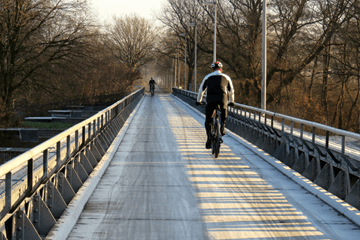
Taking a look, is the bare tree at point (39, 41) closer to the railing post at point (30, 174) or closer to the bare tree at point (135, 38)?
the railing post at point (30, 174)

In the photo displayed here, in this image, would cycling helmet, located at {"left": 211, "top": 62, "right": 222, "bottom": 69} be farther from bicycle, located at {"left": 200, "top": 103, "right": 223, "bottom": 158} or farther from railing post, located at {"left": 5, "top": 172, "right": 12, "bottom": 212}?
railing post, located at {"left": 5, "top": 172, "right": 12, "bottom": 212}

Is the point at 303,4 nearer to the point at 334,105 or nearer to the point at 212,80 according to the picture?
the point at 334,105

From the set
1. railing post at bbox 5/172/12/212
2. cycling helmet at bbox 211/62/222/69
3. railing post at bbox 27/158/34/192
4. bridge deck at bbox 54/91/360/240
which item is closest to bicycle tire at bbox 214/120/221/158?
bridge deck at bbox 54/91/360/240

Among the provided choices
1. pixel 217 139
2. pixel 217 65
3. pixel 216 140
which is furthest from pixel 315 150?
pixel 217 65

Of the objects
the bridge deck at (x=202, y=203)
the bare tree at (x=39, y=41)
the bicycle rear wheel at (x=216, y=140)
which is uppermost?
the bare tree at (x=39, y=41)

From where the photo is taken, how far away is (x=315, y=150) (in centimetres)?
927

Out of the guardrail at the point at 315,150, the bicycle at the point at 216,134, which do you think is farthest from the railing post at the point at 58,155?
the bicycle at the point at 216,134

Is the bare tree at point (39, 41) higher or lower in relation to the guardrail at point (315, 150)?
higher

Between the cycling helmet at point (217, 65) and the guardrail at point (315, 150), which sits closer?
the guardrail at point (315, 150)

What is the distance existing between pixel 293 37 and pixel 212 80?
2654cm

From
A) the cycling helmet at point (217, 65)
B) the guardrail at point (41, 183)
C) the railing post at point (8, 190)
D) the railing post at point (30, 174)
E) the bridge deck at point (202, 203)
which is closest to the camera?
the railing post at point (8, 190)

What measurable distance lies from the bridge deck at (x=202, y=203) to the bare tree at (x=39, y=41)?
55.4 feet

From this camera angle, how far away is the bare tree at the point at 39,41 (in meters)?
27.1

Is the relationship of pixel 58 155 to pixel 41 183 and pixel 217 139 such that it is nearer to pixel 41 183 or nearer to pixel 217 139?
pixel 41 183
